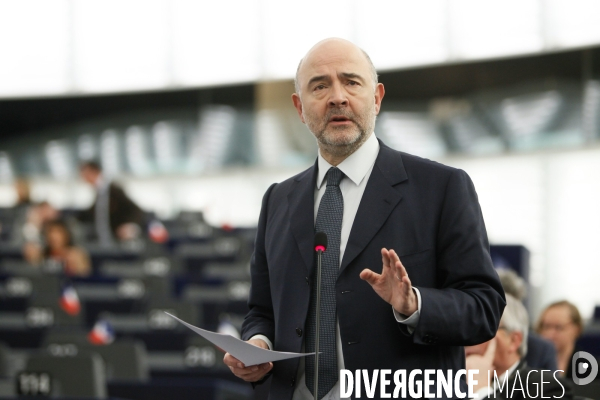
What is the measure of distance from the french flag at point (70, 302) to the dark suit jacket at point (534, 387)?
528 centimetres

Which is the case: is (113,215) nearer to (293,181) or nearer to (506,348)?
(506,348)

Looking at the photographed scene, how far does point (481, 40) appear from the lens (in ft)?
38.1

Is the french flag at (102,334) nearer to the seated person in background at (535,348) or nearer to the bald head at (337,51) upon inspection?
the seated person in background at (535,348)

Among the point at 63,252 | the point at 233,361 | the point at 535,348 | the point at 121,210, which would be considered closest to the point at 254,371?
the point at 233,361

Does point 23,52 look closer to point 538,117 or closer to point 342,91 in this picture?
point 538,117

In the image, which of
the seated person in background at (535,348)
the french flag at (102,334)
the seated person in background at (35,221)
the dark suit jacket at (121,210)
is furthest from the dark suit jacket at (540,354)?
the seated person in background at (35,221)

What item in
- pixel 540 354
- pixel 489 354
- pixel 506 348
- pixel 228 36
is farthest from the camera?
pixel 228 36

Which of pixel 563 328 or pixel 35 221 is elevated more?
pixel 35 221

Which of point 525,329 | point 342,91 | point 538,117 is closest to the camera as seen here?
point 342,91

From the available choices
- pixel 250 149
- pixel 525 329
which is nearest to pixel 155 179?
pixel 250 149

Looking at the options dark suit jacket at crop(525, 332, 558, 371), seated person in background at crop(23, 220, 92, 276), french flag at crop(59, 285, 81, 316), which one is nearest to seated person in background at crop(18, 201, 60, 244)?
seated person in background at crop(23, 220, 92, 276)

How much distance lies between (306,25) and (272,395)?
11911 millimetres

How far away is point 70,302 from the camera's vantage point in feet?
22.7

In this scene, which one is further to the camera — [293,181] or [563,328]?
[563,328]
